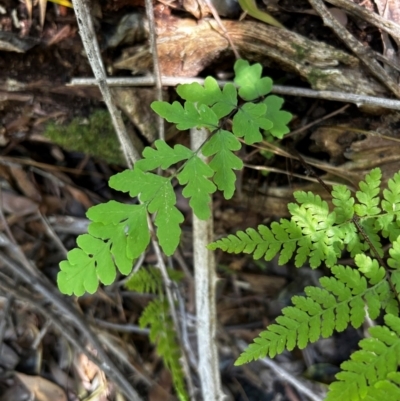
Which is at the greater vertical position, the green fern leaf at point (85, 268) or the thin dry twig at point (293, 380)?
the green fern leaf at point (85, 268)

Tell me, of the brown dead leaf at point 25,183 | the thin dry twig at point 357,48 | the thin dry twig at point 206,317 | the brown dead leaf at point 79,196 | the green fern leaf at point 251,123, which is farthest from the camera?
the brown dead leaf at point 79,196

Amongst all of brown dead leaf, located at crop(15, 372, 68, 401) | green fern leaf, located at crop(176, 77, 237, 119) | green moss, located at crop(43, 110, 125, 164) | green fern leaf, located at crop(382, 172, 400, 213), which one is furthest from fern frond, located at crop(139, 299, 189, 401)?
green fern leaf, located at crop(382, 172, 400, 213)

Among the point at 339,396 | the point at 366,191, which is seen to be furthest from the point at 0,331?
the point at 366,191

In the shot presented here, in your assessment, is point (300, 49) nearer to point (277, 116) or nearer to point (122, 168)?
point (277, 116)

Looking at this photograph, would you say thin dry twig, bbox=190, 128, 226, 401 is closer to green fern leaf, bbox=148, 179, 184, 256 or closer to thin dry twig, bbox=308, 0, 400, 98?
green fern leaf, bbox=148, 179, 184, 256

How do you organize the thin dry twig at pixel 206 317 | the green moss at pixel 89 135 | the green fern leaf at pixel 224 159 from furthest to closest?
the thin dry twig at pixel 206 317, the green moss at pixel 89 135, the green fern leaf at pixel 224 159

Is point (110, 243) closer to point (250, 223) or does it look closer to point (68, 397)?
point (250, 223)

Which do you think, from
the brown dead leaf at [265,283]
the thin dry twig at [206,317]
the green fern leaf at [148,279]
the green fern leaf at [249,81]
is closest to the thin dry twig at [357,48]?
the green fern leaf at [249,81]

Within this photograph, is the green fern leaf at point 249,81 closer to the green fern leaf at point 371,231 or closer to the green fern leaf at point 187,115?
the green fern leaf at point 187,115
